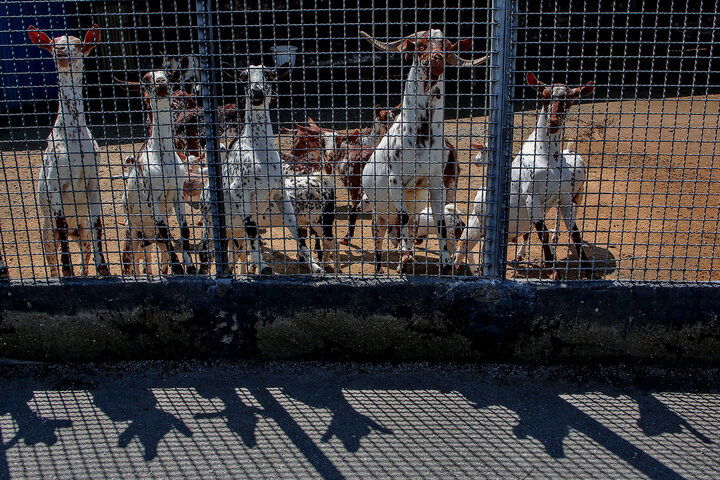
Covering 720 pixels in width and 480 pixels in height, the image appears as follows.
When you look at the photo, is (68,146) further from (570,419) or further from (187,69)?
(570,419)

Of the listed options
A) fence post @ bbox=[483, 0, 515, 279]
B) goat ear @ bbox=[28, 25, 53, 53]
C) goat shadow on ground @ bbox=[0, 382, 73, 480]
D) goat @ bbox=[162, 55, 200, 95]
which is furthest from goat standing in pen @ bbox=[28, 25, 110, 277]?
fence post @ bbox=[483, 0, 515, 279]

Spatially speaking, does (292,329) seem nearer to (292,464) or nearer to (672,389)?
(292,464)

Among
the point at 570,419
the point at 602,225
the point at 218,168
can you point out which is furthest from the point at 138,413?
the point at 602,225

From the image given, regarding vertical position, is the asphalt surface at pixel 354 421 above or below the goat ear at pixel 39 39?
below

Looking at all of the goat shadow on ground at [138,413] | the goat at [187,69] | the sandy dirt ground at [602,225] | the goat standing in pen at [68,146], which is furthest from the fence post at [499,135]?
the goat standing in pen at [68,146]

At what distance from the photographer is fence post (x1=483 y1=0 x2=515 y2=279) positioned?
13.0ft

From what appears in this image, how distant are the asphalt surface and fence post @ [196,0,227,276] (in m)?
0.92

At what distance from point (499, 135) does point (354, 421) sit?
2.00m

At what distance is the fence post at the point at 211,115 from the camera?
4.01 metres

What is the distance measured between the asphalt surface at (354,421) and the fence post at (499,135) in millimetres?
797

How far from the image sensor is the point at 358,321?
4363 mm

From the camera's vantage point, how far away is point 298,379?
168 inches

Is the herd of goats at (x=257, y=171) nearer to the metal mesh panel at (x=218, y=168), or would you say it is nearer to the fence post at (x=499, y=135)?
the metal mesh panel at (x=218, y=168)

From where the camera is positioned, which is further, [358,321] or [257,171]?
[257,171]
